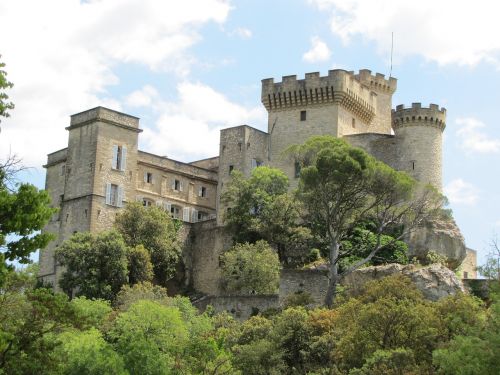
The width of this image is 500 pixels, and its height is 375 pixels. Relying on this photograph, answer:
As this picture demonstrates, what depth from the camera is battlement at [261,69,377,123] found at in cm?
6919

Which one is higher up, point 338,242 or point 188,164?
point 188,164

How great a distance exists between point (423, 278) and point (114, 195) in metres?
23.2

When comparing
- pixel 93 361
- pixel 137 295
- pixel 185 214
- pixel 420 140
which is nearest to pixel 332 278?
pixel 137 295

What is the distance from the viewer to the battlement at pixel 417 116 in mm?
66312

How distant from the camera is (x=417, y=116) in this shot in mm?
66250

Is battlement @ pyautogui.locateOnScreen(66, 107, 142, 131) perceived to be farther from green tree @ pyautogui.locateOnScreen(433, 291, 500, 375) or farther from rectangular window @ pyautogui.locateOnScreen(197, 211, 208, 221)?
green tree @ pyautogui.locateOnScreen(433, 291, 500, 375)

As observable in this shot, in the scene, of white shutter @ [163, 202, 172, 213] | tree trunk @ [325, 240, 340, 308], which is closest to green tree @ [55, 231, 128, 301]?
white shutter @ [163, 202, 172, 213]

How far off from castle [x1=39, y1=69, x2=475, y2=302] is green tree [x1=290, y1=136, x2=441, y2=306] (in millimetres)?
8967

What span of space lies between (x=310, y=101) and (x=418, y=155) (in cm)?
845

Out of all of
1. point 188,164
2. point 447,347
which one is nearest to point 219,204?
point 188,164

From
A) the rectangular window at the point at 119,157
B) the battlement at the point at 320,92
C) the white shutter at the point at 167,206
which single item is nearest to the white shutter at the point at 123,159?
the rectangular window at the point at 119,157

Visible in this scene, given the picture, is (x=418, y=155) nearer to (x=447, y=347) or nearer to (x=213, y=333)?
(x=213, y=333)

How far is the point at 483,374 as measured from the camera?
32.7 metres

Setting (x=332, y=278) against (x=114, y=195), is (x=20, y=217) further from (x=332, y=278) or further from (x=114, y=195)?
(x=114, y=195)
